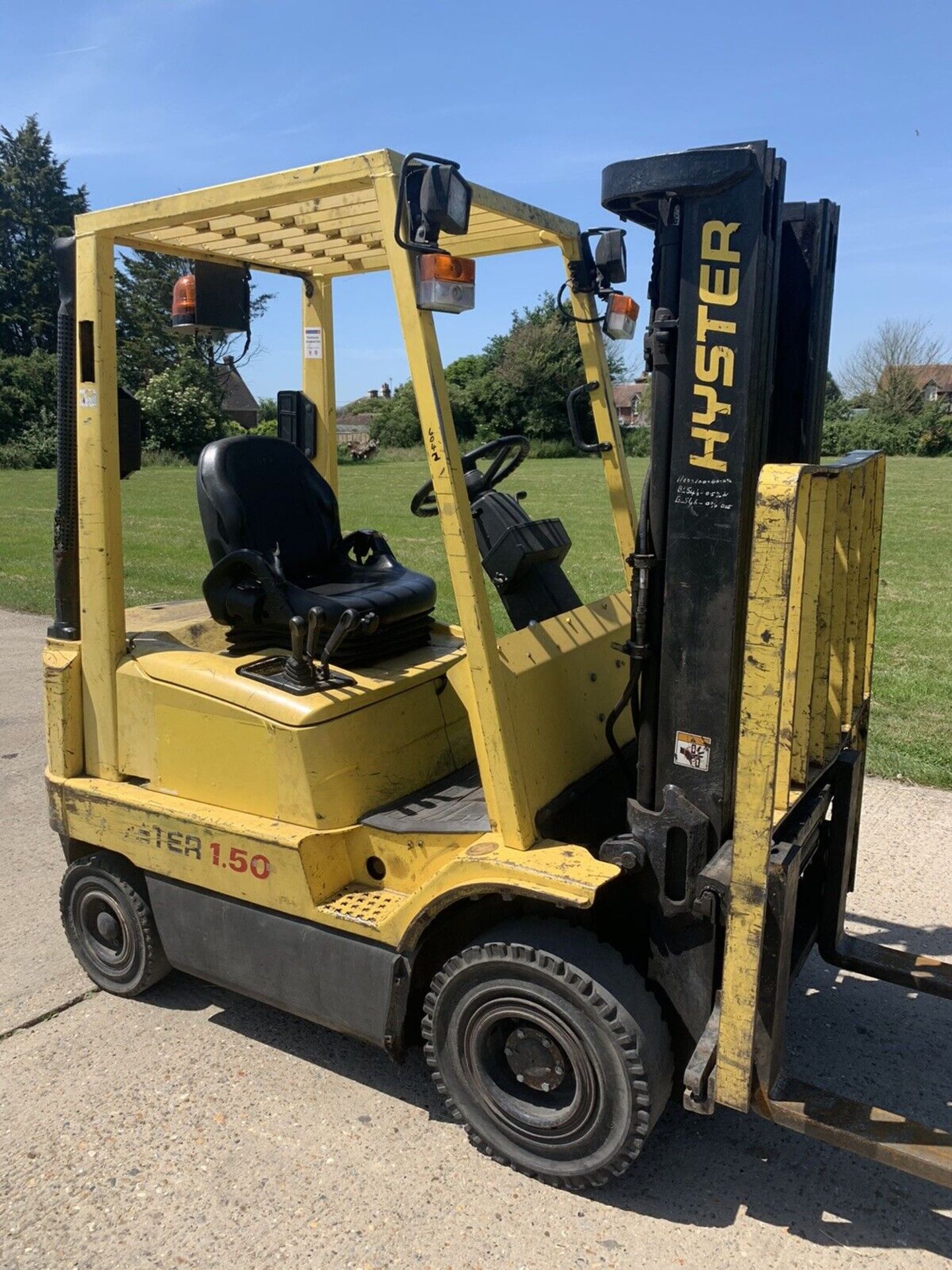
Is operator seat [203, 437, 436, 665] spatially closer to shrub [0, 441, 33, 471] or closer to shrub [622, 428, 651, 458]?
shrub [622, 428, 651, 458]

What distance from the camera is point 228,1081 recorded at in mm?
3496

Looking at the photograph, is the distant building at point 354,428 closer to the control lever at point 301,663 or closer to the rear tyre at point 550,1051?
the control lever at point 301,663

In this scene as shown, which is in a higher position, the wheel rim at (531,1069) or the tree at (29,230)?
the tree at (29,230)

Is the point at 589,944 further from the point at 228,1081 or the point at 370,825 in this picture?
the point at 228,1081

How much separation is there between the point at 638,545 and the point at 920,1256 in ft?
6.87

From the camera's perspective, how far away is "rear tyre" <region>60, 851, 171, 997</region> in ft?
12.6

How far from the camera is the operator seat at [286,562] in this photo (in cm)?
363

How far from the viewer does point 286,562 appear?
4.07 meters

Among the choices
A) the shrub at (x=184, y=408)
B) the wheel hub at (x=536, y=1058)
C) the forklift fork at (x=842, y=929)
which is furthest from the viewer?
the shrub at (x=184, y=408)

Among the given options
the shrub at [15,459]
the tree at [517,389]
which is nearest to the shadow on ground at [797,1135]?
the tree at [517,389]

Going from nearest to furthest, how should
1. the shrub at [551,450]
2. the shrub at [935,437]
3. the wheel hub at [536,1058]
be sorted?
the wheel hub at [536,1058]
the shrub at [551,450]
the shrub at [935,437]

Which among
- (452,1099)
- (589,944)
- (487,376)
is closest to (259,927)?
(452,1099)

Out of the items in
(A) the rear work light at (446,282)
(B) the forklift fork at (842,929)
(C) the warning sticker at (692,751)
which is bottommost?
(B) the forklift fork at (842,929)

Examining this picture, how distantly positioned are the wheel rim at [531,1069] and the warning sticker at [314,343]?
292 cm
